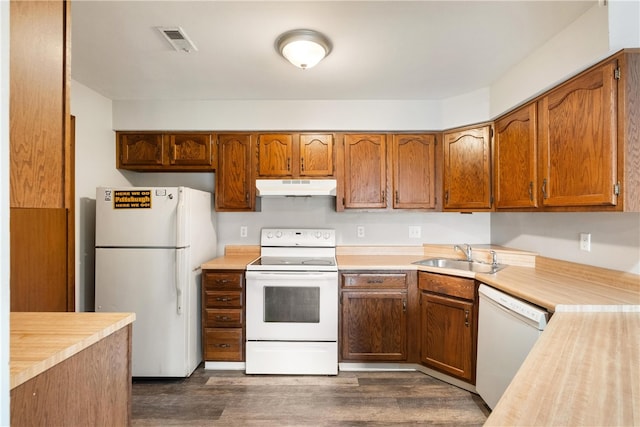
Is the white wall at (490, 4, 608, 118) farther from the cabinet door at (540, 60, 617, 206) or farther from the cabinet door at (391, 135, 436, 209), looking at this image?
the cabinet door at (391, 135, 436, 209)

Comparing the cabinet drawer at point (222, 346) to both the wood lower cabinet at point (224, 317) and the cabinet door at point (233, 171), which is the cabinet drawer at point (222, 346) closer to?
the wood lower cabinet at point (224, 317)

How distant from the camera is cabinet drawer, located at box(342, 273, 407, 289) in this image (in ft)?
8.42

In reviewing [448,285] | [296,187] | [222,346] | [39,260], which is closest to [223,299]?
[222,346]

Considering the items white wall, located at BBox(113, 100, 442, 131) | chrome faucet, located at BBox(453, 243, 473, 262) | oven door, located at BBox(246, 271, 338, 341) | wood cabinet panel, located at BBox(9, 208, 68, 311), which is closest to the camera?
wood cabinet panel, located at BBox(9, 208, 68, 311)

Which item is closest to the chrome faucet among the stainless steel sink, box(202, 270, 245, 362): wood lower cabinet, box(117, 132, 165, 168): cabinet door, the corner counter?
the stainless steel sink

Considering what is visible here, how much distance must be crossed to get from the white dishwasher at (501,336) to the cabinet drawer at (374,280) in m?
0.63

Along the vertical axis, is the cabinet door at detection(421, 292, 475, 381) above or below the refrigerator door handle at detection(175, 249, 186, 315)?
below

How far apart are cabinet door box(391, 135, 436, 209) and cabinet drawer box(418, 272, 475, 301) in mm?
722

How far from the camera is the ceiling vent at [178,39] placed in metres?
1.73

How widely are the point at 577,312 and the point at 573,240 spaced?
0.94 m

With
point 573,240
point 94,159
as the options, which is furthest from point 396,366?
point 94,159

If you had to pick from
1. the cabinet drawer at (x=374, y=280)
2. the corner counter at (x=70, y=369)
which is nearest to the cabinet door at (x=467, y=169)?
the cabinet drawer at (x=374, y=280)

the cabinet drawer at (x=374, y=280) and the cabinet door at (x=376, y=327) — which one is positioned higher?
the cabinet drawer at (x=374, y=280)

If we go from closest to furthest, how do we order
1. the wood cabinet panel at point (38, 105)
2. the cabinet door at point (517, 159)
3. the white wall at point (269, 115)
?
the wood cabinet panel at point (38, 105), the cabinet door at point (517, 159), the white wall at point (269, 115)
